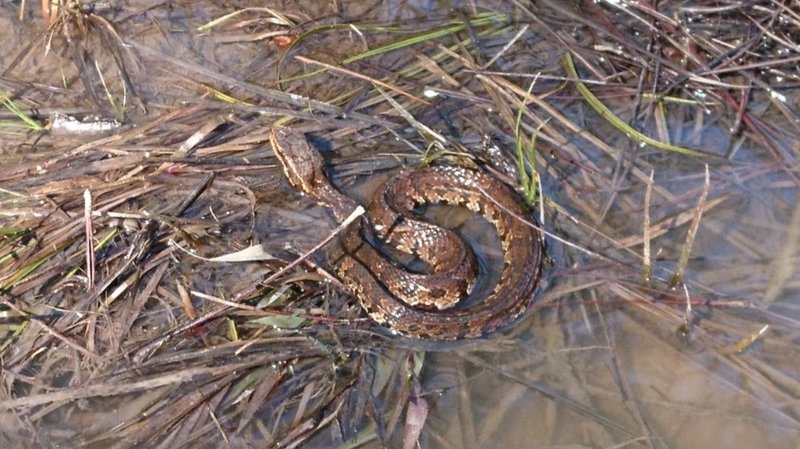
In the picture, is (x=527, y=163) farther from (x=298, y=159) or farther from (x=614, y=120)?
(x=298, y=159)

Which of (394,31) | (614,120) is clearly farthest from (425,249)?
(394,31)

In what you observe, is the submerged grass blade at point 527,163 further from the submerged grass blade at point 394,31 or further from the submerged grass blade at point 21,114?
the submerged grass blade at point 21,114

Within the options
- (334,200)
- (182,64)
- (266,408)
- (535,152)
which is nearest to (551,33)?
(535,152)

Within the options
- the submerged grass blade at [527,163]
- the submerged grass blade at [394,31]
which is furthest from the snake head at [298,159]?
the submerged grass blade at [527,163]

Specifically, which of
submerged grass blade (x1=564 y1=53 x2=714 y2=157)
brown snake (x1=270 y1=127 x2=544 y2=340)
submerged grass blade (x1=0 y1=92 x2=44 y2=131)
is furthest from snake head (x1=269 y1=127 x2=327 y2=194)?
submerged grass blade (x1=564 y1=53 x2=714 y2=157)

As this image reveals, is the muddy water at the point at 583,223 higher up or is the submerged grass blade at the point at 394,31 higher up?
the submerged grass blade at the point at 394,31

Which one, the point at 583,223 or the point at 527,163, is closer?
the point at 583,223

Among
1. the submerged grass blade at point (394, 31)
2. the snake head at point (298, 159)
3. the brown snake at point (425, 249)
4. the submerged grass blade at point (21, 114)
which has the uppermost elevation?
the submerged grass blade at point (394, 31)
